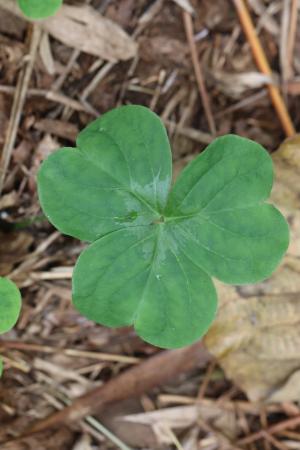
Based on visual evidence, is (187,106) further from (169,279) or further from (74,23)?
(169,279)

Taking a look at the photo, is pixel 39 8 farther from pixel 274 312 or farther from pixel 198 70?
pixel 274 312

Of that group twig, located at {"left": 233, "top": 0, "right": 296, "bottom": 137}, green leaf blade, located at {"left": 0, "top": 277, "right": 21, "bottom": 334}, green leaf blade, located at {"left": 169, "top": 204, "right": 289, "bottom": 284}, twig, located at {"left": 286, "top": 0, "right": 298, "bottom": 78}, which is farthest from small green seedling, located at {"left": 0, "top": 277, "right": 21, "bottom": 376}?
twig, located at {"left": 286, "top": 0, "right": 298, "bottom": 78}

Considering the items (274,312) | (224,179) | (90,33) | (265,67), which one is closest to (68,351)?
(274,312)

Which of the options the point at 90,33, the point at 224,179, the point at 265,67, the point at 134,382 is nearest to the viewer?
the point at 224,179

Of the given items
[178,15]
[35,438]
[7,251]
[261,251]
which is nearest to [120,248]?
[261,251]

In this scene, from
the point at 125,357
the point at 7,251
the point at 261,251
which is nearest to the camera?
the point at 261,251

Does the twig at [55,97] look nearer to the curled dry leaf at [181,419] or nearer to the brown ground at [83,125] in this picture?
the brown ground at [83,125]
